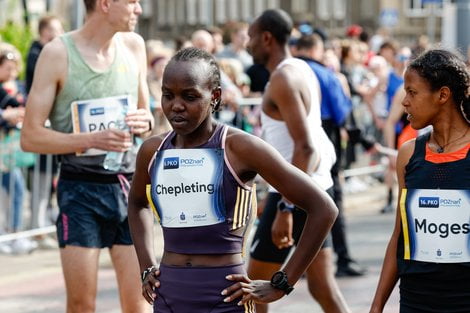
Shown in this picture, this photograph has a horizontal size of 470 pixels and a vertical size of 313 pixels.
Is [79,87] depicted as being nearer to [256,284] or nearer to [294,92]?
[294,92]

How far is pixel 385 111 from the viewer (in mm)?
17078

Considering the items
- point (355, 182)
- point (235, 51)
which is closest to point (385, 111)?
point (355, 182)

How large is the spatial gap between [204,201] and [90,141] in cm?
164

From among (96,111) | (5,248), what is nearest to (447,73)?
(96,111)

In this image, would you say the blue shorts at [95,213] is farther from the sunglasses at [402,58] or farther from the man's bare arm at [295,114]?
the sunglasses at [402,58]

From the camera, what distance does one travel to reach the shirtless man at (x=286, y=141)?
6523 mm

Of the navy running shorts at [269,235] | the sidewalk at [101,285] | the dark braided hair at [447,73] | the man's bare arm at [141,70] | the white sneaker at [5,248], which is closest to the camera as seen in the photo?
the dark braided hair at [447,73]

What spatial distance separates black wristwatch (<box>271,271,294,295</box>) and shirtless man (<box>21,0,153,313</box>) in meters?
1.68

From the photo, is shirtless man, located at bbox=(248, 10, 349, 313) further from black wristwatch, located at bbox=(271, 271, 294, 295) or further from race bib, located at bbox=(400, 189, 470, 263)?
black wristwatch, located at bbox=(271, 271, 294, 295)

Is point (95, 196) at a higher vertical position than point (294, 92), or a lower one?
lower

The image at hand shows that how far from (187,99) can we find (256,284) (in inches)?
27.8

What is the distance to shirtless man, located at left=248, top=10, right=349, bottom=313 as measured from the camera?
6.52m

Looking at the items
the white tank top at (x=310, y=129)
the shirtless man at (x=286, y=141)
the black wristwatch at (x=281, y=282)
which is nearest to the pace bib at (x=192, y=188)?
the black wristwatch at (x=281, y=282)

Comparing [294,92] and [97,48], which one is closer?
[97,48]
